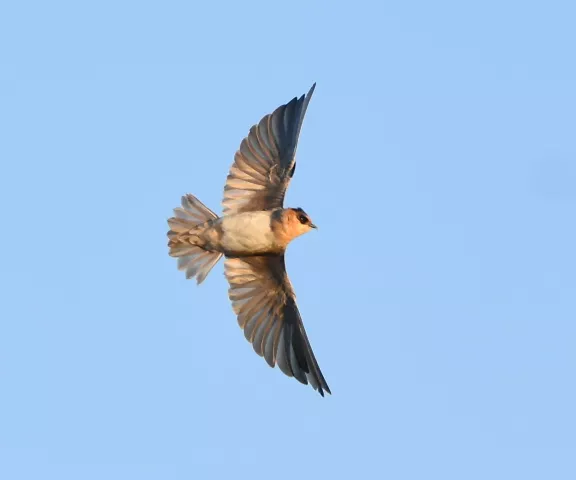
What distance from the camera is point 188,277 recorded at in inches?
677

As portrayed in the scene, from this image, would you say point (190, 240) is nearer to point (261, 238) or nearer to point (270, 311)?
point (261, 238)

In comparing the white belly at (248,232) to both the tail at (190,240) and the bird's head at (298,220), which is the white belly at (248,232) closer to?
the bird's head at (298,220)

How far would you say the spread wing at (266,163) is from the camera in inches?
661

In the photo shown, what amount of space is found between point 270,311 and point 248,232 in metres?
1.25

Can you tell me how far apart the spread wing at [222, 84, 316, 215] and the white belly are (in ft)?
0.76

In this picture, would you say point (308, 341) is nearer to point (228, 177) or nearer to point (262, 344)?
point (262, 344)

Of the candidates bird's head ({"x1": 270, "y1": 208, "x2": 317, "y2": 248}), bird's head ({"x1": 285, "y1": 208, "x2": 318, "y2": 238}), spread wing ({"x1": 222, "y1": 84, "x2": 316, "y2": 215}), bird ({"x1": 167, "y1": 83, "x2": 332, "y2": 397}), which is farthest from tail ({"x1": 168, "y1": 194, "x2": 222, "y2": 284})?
bird's head ({"x1": 285, "y1": 208, "x2": 318, "y2": 238})

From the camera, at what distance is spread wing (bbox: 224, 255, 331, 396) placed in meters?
17.2

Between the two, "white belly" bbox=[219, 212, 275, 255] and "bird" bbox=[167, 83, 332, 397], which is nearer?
"white belly" bbox=[219, 212, 275, 255]

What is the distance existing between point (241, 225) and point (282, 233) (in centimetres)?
48

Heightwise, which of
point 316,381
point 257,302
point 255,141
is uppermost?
point 255,141

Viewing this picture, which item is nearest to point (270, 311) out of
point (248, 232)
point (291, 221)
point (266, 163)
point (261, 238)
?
point (261, 238)

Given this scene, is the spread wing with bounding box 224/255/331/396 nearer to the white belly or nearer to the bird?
the bird

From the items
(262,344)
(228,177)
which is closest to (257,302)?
(262,344)
